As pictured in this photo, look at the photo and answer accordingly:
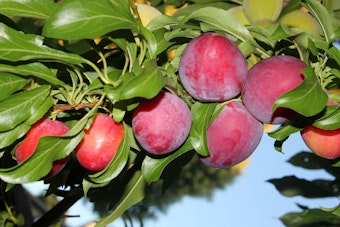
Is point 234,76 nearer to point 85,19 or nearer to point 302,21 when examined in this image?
point 85,19

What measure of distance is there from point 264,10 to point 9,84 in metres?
0.48

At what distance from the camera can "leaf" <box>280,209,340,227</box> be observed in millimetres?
1188

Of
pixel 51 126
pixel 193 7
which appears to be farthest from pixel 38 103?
pixel 193 7

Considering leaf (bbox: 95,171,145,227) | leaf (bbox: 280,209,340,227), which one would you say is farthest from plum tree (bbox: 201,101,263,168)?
leaf (bbox: 280,209,340,227)

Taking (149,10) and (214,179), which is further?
(214,179)

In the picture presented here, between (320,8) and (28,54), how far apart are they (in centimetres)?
31

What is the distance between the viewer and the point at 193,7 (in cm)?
103

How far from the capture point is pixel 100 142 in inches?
24.8

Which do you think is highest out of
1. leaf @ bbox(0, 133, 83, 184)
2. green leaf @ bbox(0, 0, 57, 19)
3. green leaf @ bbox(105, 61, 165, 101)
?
green leaf @ bbox(0, 0, 57, 19)

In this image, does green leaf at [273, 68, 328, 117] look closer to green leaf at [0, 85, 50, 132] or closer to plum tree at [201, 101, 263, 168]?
plum tree at [201, 101, 263, 168]

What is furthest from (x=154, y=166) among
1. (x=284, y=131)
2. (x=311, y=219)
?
(x=311, y=219)

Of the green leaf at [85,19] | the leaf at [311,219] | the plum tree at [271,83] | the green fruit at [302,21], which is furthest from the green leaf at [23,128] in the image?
the leaf at [311,219]

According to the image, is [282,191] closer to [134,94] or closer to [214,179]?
[134,94]

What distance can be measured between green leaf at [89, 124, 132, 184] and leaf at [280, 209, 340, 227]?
66 centimetres
